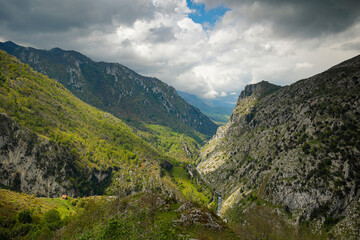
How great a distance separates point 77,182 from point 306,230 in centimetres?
21755

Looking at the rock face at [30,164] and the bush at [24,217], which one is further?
the rock face at [30,164]

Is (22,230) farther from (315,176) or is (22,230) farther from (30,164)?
(315,176)

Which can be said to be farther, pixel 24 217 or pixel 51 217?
pixel 51 217

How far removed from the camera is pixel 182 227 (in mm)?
62594

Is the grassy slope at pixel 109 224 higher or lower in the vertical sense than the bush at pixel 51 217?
higher

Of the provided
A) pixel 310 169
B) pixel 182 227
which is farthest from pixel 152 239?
pixel 310 169

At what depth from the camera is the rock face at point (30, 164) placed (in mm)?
157750

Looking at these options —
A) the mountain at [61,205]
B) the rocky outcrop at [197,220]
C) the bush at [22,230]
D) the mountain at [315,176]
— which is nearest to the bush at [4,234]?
the mountain at [61,205]

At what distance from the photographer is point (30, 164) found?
16875 centimetres

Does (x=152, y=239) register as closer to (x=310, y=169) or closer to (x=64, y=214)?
(x=64, y=214)

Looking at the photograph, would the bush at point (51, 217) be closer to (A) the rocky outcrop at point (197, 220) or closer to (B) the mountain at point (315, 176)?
(A) the rocky outcrop at point (197, 220)

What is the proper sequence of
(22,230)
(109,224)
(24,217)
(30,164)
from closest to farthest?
(109,224), (22,230), (24,217), (30,164)

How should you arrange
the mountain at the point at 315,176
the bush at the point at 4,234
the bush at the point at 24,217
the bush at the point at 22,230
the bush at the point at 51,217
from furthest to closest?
the mountain at the point at 315,176, the bush at the point at 51,217, the bush at the point at 24,217, the bush at the point at 22,230, the bush at the point at 4,234

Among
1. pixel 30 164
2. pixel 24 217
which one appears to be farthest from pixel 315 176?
pixel 30 164
